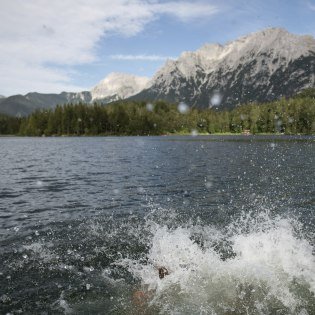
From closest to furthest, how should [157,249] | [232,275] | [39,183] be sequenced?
1. [232,275]
2. [157,249]
3. [39,183]

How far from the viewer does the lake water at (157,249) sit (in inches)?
528

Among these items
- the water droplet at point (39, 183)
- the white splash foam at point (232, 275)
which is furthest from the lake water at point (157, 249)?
the water droplet at point (39, 183)

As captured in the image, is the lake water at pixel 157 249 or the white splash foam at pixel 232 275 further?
A: the lake water at pixel 157 249

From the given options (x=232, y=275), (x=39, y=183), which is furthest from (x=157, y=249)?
(x=39, y=183)

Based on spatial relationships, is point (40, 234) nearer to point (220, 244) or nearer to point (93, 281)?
point (93, 281)

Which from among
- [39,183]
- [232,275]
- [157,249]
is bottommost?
[39,183]

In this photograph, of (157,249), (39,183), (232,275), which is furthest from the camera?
(39,183)

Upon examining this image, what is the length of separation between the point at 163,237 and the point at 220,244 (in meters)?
3.27

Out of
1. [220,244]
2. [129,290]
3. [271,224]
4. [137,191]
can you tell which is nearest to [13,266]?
[129,290]

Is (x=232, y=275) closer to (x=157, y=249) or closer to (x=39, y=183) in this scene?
(x=157, y=249)

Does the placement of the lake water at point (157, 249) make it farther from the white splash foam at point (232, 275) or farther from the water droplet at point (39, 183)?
the water droplet at point (39, 183)

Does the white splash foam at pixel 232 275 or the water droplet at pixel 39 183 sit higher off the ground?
the white splash foam at pixel 232 275

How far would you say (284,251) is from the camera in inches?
655

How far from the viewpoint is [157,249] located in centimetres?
1877
